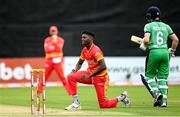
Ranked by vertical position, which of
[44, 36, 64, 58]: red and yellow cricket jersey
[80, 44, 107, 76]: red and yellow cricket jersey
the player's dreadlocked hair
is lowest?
[80, 44, 107, 76]: red and yellow cricket jersey

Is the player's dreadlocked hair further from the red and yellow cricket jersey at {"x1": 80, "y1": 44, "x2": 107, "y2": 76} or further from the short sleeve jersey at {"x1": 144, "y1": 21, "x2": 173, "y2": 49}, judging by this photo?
the red and yellow cricket jersey at {"x1": 80, "y1": 44, "x2": 107, "y2": 76}

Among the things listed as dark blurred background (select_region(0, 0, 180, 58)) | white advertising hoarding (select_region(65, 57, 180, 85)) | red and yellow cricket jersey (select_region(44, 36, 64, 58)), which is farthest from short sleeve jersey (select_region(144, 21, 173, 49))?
dark blurred background (select_region(0, 0, 180, 58))

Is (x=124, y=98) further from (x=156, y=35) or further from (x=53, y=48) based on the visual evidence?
(x=53, y=48)

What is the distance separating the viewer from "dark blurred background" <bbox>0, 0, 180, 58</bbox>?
26.6m

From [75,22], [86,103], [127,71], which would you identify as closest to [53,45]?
[75,22]

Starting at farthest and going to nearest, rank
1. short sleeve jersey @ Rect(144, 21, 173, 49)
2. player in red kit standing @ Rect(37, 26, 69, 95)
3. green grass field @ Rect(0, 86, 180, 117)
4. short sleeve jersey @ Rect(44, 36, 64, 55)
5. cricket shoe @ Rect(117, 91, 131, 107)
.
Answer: short sleeve jersey @ Rect(44, 36, 64, 55), player in red kit standing @ Rect(37, 26, 69, 95), short sleeve jersey @ Rect(144, 21, 173, 49), cricket shoe @ Rect(117, 91, 131, 107), green grass field @ Rect(0, 86, 180, 117)

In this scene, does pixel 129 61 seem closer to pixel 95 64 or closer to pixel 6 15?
pixel 6 15

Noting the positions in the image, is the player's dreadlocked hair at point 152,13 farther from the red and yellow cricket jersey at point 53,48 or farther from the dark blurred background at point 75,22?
the dark blurred background at point 75,22

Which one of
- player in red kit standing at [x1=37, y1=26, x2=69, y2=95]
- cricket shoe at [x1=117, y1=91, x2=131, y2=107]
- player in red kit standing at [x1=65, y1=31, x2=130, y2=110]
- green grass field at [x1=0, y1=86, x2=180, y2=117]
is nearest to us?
green grass field at [x1=0, y1=86, x2=180, y2=117]

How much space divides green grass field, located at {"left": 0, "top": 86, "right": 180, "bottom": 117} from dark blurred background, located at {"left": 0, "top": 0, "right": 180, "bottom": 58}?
7.44 ft

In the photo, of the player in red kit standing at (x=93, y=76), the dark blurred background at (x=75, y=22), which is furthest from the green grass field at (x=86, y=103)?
the dark blurred background at (x=75, y=22)

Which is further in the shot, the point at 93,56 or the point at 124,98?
the point at 124,98

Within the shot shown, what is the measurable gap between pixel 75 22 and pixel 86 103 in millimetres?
9366

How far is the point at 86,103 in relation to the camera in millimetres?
17938
